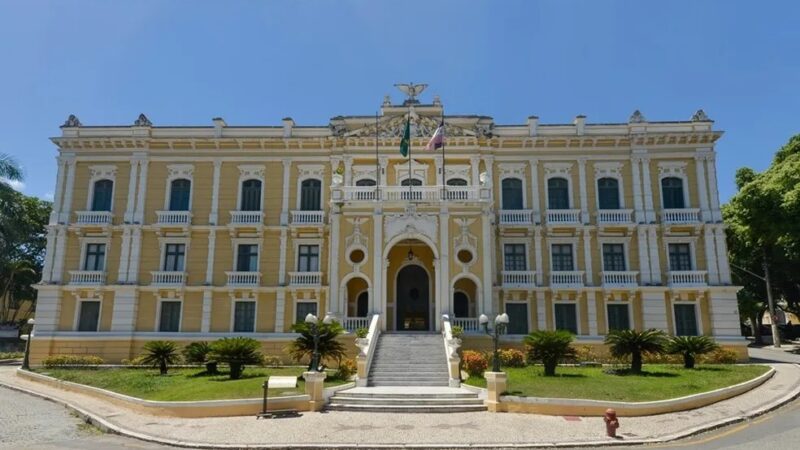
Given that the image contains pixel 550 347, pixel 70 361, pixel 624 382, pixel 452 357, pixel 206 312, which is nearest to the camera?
pixel 624 382

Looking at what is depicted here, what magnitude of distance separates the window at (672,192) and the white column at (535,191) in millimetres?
6334

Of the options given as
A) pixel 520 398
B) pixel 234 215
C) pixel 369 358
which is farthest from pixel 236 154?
pixel 520 398

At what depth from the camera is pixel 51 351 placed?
2569 centimetres

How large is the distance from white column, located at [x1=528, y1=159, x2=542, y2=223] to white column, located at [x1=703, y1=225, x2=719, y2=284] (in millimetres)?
8102

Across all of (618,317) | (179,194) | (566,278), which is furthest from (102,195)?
(618,317)

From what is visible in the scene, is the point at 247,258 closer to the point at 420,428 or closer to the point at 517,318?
the point at 517,318

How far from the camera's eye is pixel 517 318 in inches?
A: 1019

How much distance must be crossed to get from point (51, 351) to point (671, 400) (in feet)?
89.1

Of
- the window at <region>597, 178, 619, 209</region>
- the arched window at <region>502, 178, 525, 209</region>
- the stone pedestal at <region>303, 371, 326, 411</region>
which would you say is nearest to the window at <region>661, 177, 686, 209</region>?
the window at <region>597, 178, 619, 209</region>

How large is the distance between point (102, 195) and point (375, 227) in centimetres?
1512

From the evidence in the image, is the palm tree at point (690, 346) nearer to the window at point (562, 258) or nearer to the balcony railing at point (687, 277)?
the balcony railing at point (687, 277)

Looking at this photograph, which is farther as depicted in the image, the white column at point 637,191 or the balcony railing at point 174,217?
the balcony railing at point 174,217

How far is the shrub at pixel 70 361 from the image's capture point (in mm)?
24438

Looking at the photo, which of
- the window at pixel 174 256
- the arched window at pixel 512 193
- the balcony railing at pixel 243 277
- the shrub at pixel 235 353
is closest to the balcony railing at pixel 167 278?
the window at pixel 174 256
